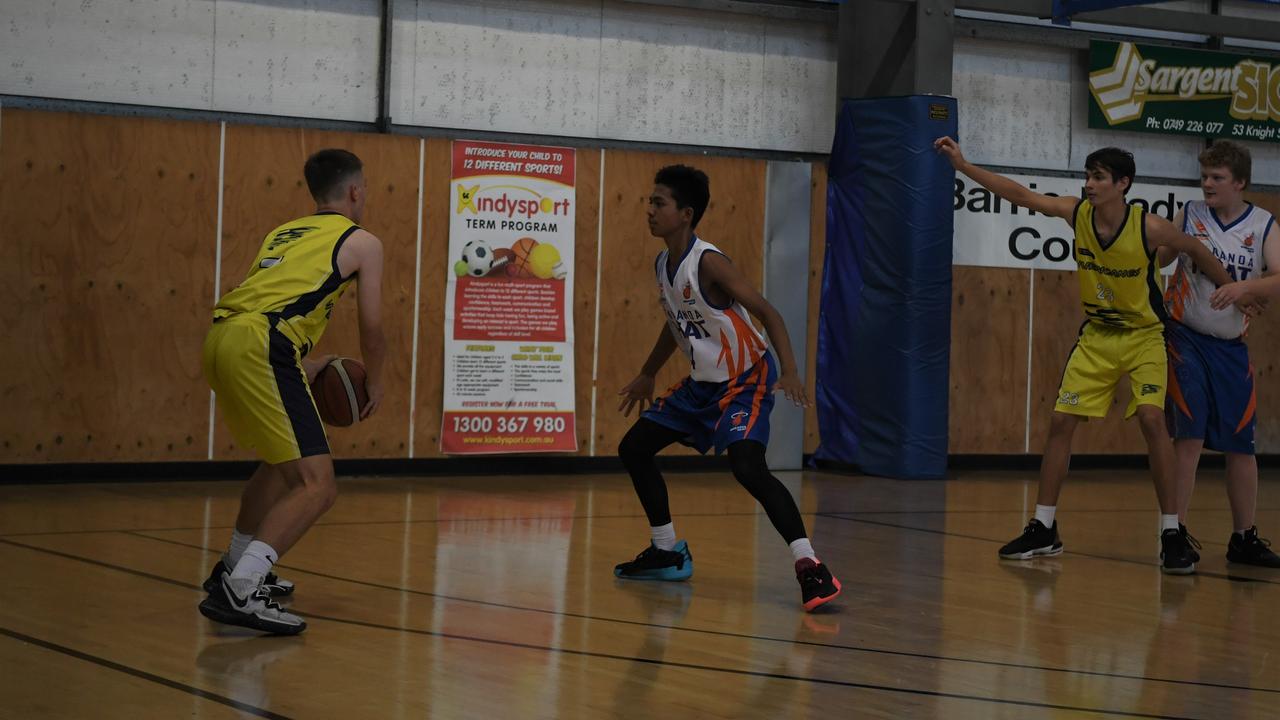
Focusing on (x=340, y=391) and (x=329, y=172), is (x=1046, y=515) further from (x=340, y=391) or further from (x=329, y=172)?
(x=329, y=172)

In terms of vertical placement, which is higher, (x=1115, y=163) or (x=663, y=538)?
(x=1115, y=163)

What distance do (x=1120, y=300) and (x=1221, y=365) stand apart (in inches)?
29.7

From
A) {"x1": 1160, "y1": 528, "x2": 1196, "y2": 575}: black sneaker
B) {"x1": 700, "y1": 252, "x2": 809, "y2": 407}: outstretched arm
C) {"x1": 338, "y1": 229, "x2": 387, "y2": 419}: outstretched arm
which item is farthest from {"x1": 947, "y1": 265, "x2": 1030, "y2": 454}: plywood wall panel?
{"x1": 338, "y1": 229, "x2": 387, "y2": 419}: outstretched arm

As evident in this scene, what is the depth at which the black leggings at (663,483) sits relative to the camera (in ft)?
20.2

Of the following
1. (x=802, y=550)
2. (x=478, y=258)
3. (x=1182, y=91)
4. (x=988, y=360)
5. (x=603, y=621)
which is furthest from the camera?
(x=1182, y=91)

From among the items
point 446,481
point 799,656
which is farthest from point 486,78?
point 799,656

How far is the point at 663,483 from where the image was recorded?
A: 6.64 meters

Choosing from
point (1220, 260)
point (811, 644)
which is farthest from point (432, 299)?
point (811, 644)

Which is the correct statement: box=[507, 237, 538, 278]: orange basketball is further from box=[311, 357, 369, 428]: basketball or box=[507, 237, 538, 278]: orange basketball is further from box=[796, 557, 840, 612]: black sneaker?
box=[796, 557, 840, 612]: black sneaker

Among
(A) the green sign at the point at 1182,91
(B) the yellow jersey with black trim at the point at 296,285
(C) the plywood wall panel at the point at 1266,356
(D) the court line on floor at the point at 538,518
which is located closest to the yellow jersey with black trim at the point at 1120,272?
(D) the court line on floor at the point at 538,518

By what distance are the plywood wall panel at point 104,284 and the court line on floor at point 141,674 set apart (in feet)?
16.4

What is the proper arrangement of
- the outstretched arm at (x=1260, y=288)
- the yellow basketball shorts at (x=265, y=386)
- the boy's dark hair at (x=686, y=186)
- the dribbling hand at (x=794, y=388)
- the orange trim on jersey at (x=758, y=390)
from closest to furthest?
the yellow basketball shorts at (x=265, y=386) < the dribbling hand at (x=794, y=388) < the orange trim on jersey at (x=758, y=390) < the boy's dark hair at (x=686, y=186) < the outstretched arm at (x=1260, y=288)

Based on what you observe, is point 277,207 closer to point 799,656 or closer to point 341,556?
point 341,556

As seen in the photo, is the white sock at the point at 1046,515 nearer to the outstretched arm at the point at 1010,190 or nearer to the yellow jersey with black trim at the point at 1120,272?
the yellow jersey with black trim at the point at 1120,272
